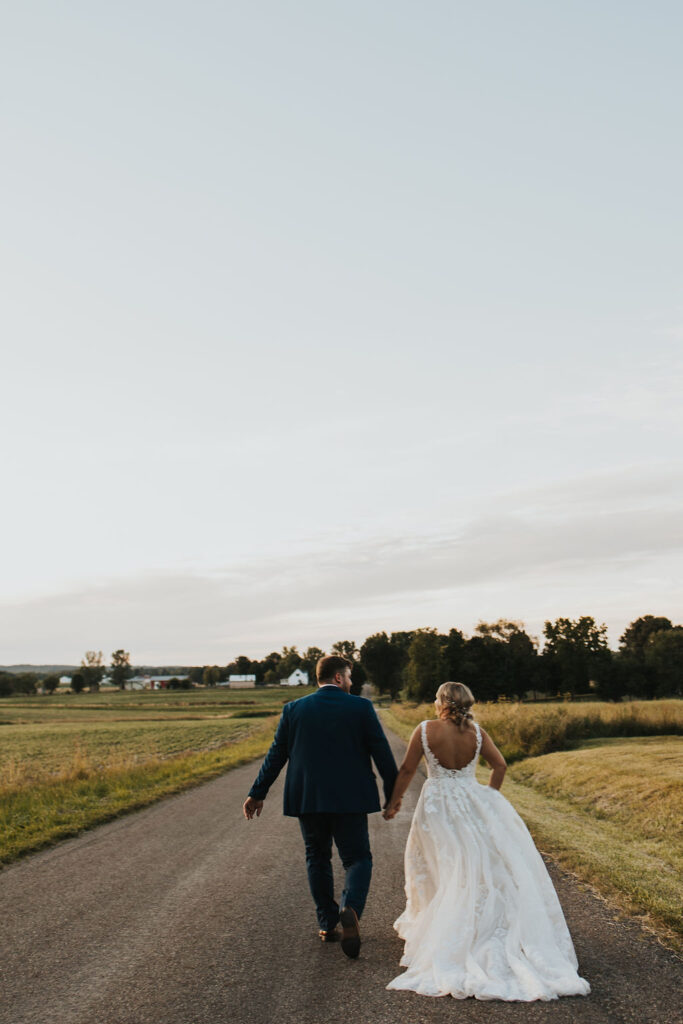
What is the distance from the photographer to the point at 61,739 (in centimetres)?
5528

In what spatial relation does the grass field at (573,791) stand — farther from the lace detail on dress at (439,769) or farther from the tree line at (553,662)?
the tree line at (553,662)

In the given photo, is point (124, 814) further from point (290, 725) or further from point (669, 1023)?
point (669, 1023)

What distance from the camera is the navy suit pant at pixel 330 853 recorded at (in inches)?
244

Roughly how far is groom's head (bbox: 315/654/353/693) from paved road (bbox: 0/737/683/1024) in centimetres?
195

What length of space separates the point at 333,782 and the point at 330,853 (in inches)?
20.7

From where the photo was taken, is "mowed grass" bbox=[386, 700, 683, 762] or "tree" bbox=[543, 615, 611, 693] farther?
"tree" bbox=[543, 615, 611, 693]

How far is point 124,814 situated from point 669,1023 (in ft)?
39.6

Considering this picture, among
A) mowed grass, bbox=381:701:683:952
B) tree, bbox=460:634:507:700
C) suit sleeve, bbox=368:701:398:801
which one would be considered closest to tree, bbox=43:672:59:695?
tree, bbox=460:634:507:700

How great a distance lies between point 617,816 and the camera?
45.2ft

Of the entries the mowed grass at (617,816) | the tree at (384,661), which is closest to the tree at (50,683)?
the tree at (384,661)

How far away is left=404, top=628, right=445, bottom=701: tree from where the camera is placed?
8019 centimetres

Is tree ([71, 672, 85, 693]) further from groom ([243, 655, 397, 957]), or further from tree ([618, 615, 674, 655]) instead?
groom ([243, 655, 397, 957])

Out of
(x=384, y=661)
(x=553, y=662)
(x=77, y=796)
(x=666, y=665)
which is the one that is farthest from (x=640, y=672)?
(x=77, y=796)

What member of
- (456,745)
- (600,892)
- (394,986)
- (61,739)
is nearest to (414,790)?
(600,892)
